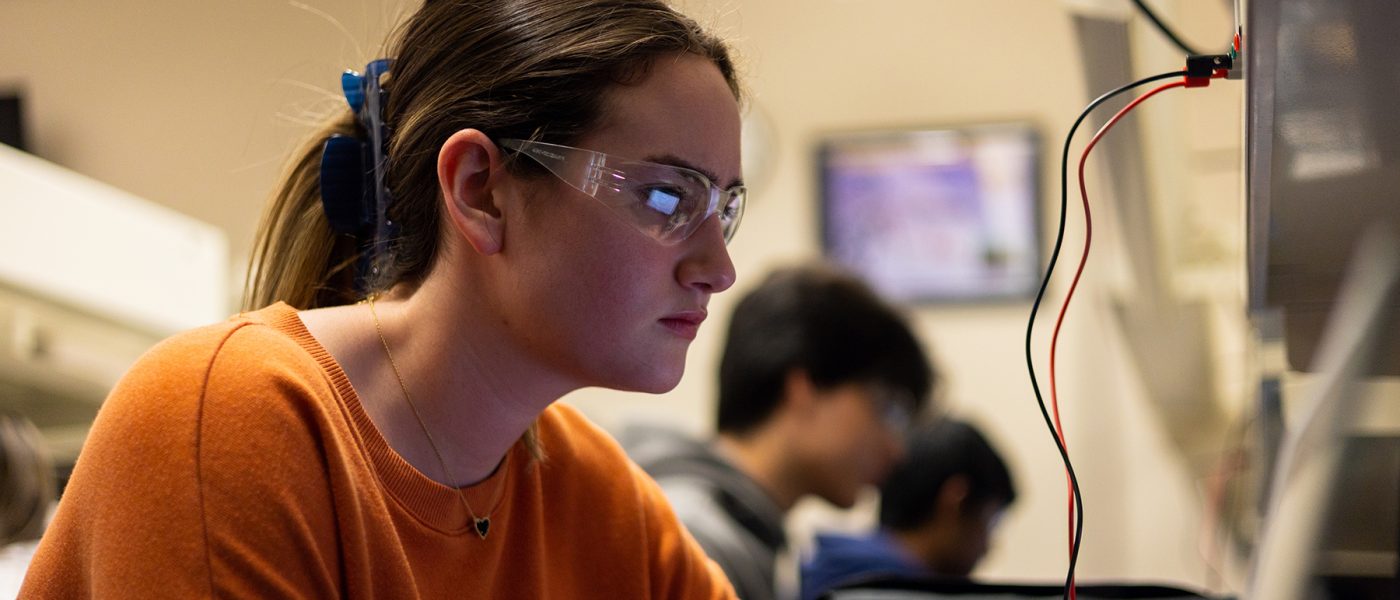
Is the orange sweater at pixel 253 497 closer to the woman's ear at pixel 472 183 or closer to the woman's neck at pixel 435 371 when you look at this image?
the woman's neck at pixel 435 371

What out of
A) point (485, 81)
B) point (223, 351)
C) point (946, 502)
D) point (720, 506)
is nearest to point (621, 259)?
point (485, 81)

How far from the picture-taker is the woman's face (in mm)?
964

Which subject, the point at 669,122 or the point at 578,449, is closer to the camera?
the point at 669,122

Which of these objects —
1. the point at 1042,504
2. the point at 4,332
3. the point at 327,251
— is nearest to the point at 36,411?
the point at 4,332

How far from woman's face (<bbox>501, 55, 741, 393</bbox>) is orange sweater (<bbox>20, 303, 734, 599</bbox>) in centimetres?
16

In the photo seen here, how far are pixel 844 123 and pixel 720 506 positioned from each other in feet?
7.15

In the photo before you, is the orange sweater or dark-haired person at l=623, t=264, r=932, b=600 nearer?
the orange sweater

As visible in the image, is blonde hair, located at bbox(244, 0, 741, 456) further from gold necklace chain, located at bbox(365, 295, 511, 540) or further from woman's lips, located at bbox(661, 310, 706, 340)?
woman's lips, located at bbox(661, 310, 706, 340)

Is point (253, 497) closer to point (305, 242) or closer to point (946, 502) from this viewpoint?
point (305, 242)

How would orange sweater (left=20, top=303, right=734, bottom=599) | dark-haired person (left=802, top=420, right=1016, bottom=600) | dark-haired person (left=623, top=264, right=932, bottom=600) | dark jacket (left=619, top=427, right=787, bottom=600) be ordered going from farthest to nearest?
dark-haired person (left=802, top=420, right=1016, bottom=600) < dark-haired person (left=623, top=264, right=932, bottom=600) < dark jacket (left=619, top=427, right=787, bottom=600) < orange sweater (left=20, top=303, right=734, bottom=599)

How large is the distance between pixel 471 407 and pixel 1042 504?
3.19 metres

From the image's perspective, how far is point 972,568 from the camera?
2.79m

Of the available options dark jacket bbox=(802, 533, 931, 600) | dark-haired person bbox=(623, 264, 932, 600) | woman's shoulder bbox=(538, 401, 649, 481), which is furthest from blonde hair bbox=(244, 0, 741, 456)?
dark jacket bbox=(802, 533, 931, 600)

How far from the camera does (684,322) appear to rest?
39.9 inches
